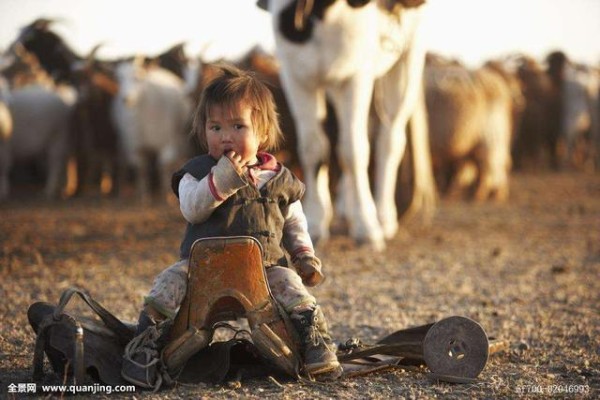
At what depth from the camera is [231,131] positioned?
318cm

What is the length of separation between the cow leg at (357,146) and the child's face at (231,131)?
3476mm

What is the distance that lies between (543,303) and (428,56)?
7601 mm

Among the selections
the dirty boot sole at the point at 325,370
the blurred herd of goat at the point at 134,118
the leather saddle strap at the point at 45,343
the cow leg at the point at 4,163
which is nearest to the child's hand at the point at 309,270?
the dirty boot sole at the point at 325,370

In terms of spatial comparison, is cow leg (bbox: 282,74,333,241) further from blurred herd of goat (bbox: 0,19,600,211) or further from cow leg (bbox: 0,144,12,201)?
cow leg (bbox: 0,144,12,201)

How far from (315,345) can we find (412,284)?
2.52m

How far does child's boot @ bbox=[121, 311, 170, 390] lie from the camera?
2.98 metres

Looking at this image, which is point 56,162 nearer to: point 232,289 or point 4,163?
point 4,163

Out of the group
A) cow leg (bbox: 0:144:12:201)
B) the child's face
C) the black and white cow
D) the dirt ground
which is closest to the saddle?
the dirt ground

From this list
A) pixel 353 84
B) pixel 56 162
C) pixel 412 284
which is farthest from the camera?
pixel 56 162

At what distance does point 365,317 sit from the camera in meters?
4.52

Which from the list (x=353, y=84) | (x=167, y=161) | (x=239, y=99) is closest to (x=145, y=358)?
(x=239, y=99)

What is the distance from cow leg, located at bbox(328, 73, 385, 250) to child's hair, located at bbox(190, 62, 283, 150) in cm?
332

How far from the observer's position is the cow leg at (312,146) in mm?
6691

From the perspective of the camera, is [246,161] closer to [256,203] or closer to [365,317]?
[256,203]
